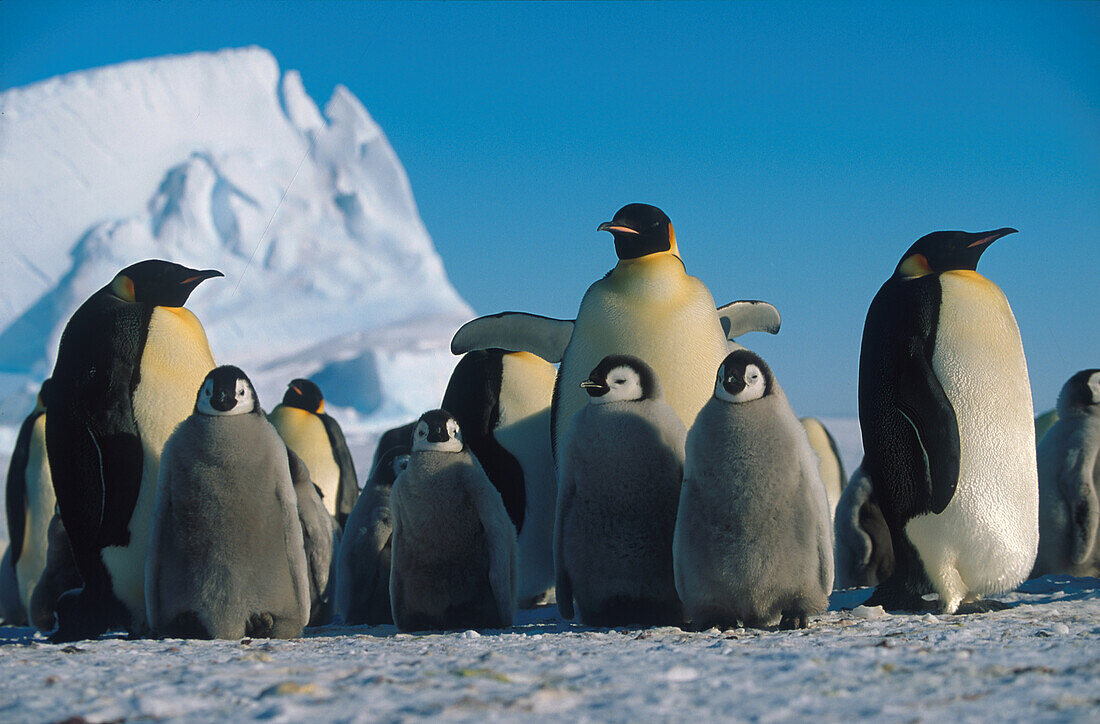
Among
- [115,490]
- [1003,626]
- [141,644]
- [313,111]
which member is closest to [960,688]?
[1003,626]

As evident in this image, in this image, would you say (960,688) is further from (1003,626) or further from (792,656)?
(1003,626)

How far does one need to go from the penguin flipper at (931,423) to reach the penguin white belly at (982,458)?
4cm

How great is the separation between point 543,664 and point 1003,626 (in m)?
1.63

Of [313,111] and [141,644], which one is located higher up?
[313,111]

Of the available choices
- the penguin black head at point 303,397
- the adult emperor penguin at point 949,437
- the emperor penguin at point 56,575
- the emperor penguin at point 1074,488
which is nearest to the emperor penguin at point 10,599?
the emperor penguin at point 56,575

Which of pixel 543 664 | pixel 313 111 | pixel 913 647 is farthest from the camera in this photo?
pixel 313 111

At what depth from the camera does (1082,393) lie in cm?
558

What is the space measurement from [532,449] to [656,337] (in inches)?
46.1

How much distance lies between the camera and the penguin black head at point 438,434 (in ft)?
12.5

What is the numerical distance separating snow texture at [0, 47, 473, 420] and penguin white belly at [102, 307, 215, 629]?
2008 centimetres

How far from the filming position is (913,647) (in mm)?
2520

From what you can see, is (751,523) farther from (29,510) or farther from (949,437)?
(29,510)

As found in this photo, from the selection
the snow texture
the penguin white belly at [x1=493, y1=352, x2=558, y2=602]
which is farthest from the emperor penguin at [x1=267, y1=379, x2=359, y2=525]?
the snow texture

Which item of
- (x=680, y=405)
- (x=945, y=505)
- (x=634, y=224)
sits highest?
(x=634, y=224)
